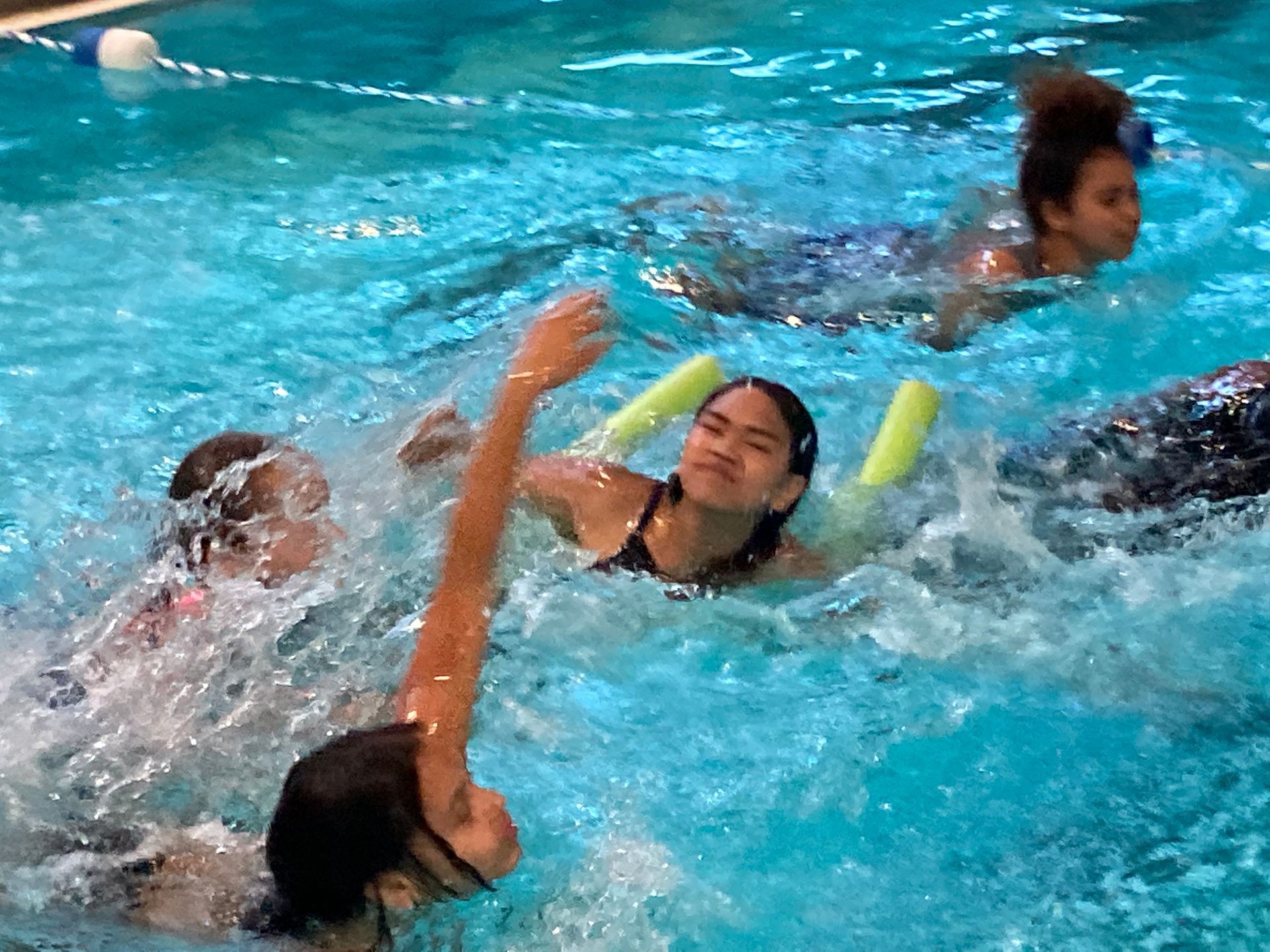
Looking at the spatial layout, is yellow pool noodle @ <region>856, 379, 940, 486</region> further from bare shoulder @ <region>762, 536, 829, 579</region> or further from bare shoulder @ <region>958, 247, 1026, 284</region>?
bare shoulder @ <region>958, 247, 1026, 284</region>

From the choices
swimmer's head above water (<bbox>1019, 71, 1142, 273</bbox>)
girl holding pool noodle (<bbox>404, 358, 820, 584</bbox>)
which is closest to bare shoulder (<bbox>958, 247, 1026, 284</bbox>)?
swimmer's head above water (<bbox>1019, 71, 1142, 273</bbox>)

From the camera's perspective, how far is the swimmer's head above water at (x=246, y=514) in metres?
2.33

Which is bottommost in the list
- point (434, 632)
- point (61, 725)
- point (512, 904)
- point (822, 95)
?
point (512, 904)

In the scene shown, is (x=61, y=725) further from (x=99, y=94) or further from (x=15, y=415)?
(x=99, y=94)

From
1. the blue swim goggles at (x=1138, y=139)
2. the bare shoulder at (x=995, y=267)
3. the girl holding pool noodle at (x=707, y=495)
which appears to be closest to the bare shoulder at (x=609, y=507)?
the girl holding pool noodle at (x=707, y=495)

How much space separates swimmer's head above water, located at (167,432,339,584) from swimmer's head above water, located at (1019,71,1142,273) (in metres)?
1.90

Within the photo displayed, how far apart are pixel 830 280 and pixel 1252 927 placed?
1.98 metres

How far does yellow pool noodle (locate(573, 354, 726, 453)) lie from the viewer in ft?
9.35

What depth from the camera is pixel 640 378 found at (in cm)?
321

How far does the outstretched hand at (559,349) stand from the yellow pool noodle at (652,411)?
35cm

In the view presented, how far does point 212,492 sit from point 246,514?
0.08m

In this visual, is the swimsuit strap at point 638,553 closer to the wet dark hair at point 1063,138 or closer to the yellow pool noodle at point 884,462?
the yellow pool noodle at point 884,462

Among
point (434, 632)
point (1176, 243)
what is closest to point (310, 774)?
point (434, 632)

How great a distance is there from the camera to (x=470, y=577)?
6.57 feet
